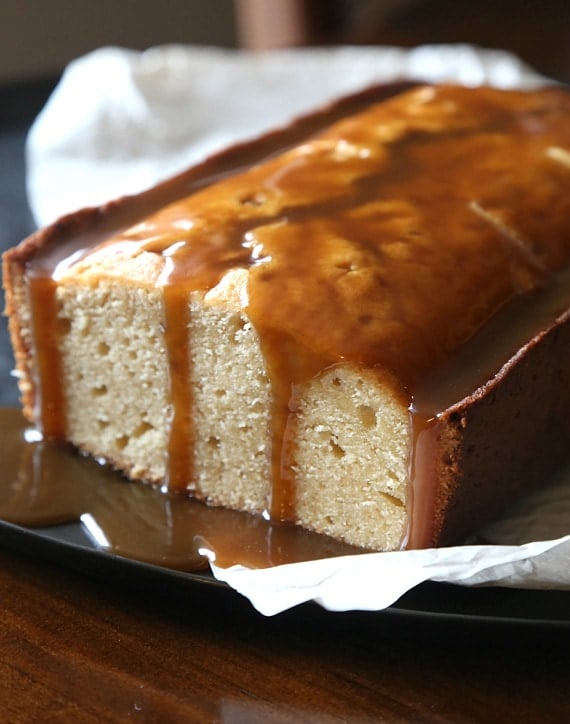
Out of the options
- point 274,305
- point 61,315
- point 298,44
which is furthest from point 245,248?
point 298,44

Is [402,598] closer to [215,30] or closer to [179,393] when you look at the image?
[179,393]

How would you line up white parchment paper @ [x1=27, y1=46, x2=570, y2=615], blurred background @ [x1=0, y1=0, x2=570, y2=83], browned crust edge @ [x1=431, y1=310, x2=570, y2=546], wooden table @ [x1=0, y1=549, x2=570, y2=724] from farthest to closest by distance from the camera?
1. blurred background @ [x1=0, y1=0, x2=570, y2=83]
2. white parchment paper @ [x1=27, y1=46, x2=570, y2=615]
3. browned crust edge @ [x1=431, y1=310, x2=570, y2=546]
4. wooden table @ [x1=0, y1=549, x2=570, y2=724]

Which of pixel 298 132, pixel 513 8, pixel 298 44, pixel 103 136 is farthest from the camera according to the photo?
pixel 513 8

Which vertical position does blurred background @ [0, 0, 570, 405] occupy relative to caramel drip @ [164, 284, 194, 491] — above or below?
below

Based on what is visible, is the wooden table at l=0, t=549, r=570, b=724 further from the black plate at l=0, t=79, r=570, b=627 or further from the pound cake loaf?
the pound cake loaf

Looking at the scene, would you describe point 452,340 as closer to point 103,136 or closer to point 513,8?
point 103,136

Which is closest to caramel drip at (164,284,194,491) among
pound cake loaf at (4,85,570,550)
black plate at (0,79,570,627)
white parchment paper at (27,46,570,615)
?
pound cake loaf at (4,85,570,550)

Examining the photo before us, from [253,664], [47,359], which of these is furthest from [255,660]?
[47,359]
